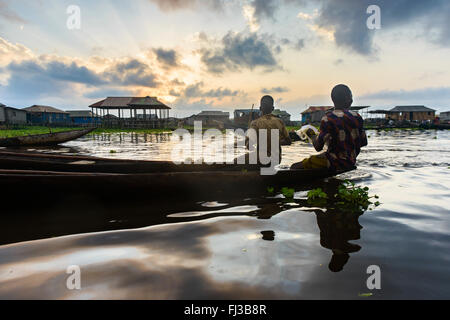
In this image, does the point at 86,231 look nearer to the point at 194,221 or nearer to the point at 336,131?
the point at 194,221

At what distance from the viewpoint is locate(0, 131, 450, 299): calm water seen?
165cm

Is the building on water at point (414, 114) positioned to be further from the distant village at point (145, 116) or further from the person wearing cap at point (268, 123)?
the person wearing cap at point (268, 123)

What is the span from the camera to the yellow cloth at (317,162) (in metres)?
4.62

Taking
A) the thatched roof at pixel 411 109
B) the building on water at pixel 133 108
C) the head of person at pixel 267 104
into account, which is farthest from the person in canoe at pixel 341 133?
the thatched roof at pixel 411 109

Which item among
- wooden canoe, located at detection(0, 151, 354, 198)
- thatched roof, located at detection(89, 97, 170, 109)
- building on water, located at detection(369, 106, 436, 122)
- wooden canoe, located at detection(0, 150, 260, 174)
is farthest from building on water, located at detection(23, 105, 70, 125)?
building on water, located at detection(369, 106, 436, 122)

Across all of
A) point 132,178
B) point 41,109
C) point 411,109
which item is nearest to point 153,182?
point 132,178

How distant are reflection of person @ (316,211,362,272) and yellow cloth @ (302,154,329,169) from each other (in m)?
1.54

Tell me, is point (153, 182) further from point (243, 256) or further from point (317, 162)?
point (317, 162)

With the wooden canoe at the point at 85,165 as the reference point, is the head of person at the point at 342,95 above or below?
above

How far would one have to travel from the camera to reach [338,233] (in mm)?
2578

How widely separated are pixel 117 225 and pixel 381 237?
2.67m

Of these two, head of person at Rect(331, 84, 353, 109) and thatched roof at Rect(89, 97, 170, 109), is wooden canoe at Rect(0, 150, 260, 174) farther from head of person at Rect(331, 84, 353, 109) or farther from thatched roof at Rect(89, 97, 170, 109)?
thatched roof at Rect(89, 97, 170, 109)

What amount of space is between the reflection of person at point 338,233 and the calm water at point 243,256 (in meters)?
0.01

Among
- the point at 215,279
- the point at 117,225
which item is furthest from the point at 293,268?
the point at 117,225
